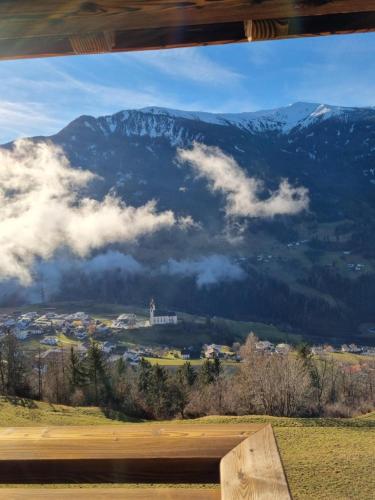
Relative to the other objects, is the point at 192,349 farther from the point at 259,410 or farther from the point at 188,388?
the point at 259,410

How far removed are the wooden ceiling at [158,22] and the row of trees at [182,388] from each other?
46.1m

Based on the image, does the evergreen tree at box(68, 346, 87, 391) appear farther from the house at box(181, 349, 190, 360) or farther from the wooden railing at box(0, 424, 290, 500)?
the house at box(181, 349, 190, 360)

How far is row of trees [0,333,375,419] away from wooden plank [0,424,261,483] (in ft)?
149

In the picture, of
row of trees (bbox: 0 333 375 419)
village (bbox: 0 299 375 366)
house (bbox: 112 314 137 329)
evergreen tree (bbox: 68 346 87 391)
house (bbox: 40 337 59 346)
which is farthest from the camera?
house (bbox: 112 314 137 329)

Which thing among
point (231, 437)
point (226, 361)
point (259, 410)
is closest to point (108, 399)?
point (259, 410)

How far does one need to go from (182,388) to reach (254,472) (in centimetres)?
5945

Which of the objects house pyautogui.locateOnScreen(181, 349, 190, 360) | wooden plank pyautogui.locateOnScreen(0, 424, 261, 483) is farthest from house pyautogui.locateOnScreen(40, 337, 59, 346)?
wooden plank pyautogui.locateOnScreen(0, 424, 261, 483)

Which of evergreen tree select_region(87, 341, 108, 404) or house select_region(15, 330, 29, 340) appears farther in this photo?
house select_region(15, 330, 29, 340)

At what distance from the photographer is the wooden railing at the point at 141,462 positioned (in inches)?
101

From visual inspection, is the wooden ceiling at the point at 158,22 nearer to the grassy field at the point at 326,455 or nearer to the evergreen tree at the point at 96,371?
the grassy field at the point at 326,455

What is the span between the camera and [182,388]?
5944cm

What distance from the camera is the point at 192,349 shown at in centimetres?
16138

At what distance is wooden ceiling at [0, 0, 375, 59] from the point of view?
8.21 ft

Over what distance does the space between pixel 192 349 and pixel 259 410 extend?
11492 centimetres
